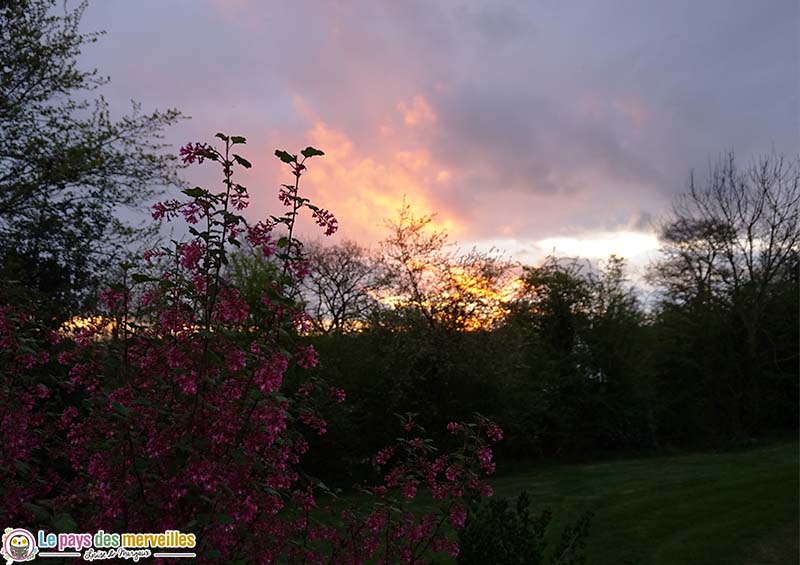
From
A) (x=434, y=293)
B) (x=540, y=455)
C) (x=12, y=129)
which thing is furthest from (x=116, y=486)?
(x=540, y=455)

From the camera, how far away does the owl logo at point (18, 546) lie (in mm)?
2770

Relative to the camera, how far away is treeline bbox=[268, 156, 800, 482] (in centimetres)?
1891

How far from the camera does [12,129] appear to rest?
11.2 m

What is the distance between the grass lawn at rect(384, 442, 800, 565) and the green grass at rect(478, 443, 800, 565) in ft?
0.05

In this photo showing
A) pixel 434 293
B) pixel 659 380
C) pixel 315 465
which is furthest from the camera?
pixel 659 380

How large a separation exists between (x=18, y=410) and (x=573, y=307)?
22.0 meters

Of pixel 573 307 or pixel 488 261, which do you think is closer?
pixel 488 261

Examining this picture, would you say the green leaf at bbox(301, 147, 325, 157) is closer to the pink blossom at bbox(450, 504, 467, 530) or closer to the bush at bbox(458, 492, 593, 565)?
the pink blossom at bbox(450, 504, 467, 530)

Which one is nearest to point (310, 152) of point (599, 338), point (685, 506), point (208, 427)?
point (208, 427)

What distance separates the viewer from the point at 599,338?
22.9 meters

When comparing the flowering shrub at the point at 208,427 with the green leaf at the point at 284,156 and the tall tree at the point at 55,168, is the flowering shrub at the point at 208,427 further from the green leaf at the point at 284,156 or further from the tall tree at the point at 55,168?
the tall tree at the point at 55,168

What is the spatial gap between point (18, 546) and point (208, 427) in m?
0.98

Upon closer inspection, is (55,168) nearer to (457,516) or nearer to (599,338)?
(457,516)

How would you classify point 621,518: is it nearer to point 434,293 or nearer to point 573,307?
point 434,293
